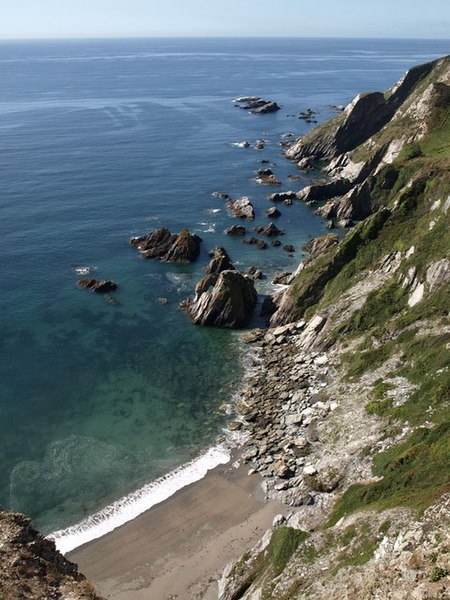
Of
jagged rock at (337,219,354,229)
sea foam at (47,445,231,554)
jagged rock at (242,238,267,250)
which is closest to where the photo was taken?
sea foam at (47,445,231,554)

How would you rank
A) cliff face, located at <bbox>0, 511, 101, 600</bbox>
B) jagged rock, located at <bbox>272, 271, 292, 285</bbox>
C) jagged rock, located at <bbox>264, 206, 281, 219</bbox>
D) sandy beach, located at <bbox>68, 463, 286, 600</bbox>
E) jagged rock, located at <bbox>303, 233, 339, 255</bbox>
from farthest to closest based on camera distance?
1. jagged rock, located at <bbox>264, 206, 281, 219</bbox>
2. jagged rock, located at <bbox>303, 233, 339, 255</bbox>
3. jagged rock, located at <bbox>272, 271, 292, 285</bbox>
4. sandy beach, located at <bbox>68, 463, 286, 600</bbox>
5. cliff face, located at <bbox>0, 511, 101, 600</bbox>

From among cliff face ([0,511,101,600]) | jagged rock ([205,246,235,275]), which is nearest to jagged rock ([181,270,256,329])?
jagged rock ([205,246,235,275])

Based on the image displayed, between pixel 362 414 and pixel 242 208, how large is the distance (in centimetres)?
7239

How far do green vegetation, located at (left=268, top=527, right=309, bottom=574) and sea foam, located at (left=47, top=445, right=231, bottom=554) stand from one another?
49.7ft

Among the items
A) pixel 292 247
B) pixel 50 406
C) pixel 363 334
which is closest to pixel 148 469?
pixel 50 406

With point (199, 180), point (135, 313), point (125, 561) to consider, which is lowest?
point (125, 561)

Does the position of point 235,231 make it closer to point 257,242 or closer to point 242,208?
point 257,242

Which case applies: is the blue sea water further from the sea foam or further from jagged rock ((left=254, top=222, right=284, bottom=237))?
jagged rock ((left=254, top=222, right=284, bottom=237))

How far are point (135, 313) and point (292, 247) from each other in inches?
1406

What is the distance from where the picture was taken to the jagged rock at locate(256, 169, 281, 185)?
137250mm

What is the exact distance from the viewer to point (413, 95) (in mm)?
149250

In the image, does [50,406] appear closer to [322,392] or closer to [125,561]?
[125,561]

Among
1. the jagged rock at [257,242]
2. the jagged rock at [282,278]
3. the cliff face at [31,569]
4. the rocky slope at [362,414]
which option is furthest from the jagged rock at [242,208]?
the cliff face at [31,569]

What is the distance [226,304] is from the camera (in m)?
76.4
